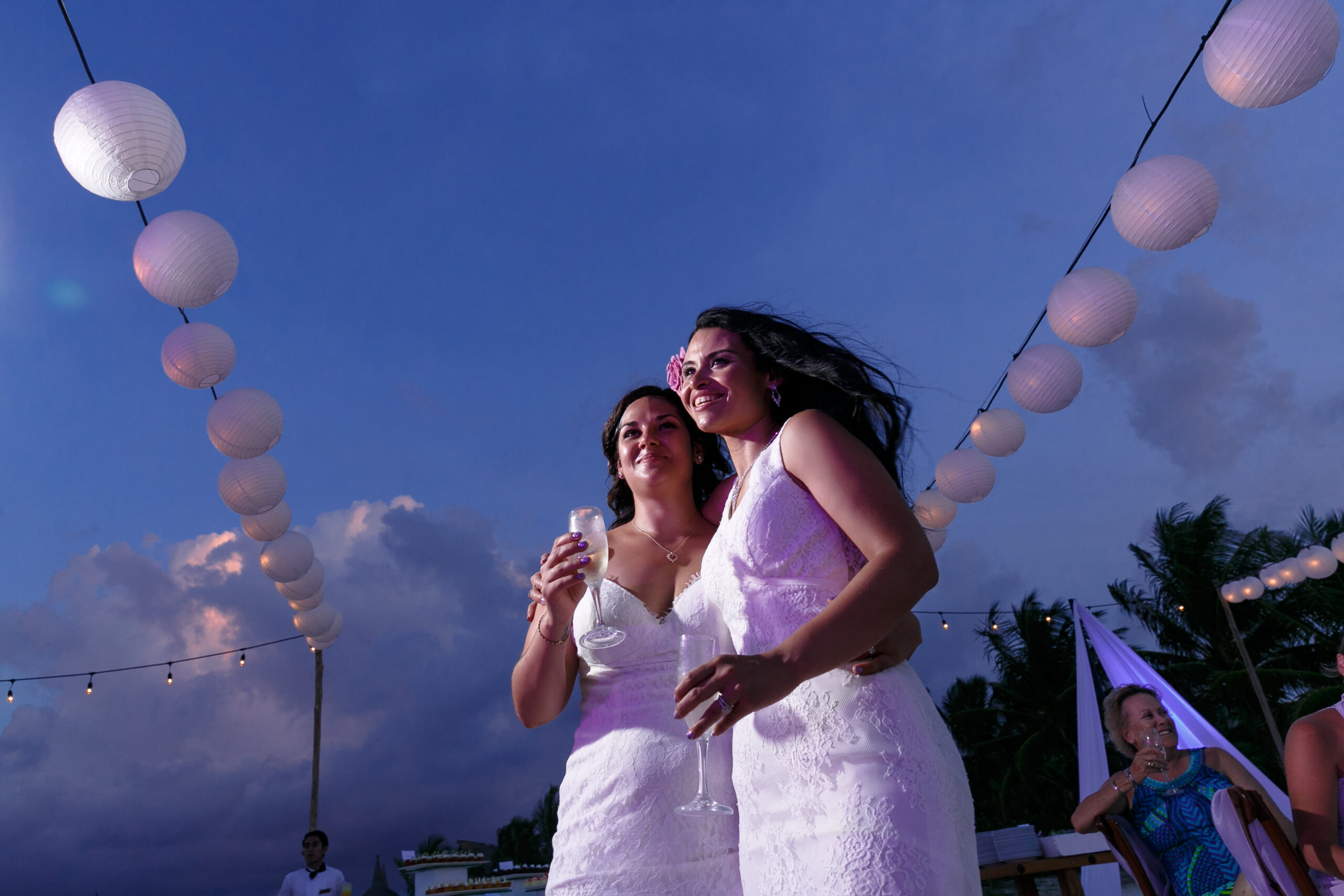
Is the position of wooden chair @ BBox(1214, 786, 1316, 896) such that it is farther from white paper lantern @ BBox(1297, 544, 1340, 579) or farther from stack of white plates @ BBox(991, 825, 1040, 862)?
white paper lantern @ BBox(1297, 544, 1340, 579)

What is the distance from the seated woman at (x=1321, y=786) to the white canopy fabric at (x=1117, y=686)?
4322mm

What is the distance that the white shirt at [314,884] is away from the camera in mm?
8766

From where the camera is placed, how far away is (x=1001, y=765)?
24984mm

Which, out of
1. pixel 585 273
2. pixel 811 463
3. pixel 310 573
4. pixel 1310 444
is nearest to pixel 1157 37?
pixel 1310 444

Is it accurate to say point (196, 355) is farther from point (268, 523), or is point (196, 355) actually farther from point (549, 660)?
point (549, 660)

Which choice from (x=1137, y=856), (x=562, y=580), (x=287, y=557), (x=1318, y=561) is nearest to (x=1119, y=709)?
(x=1137, y=856)

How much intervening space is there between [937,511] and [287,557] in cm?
597

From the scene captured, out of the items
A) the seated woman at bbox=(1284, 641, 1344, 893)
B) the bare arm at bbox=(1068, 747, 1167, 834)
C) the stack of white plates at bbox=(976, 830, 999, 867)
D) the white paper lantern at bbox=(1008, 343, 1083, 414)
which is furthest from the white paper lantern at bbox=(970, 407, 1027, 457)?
the seated woman at bbox=(1284, 641, 1344, 893)

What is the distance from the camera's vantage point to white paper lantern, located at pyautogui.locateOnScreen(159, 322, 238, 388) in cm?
604

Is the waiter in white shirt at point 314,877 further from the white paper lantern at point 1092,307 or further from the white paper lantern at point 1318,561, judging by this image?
the white paper lantern at point 1318,561

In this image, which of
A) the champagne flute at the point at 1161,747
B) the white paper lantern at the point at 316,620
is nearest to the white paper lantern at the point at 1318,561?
the champagne flute at the point at 1161,747

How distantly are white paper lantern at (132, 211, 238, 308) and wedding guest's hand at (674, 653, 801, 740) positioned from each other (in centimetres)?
462

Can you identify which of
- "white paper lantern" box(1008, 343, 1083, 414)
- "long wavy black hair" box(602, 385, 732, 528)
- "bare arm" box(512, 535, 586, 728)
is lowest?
"bare arm" box(512, 535, 586, 728)

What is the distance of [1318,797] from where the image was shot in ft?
10.3
